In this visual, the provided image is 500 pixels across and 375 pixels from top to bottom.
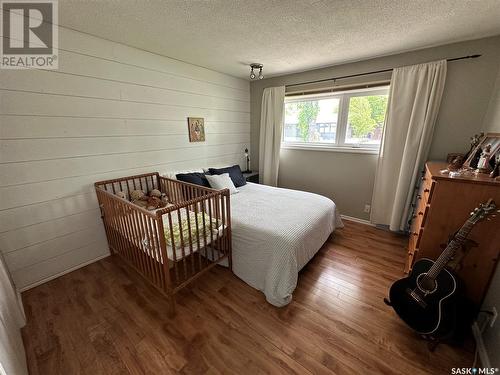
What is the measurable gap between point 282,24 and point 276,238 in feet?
6.14

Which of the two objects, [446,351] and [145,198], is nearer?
[446,351]

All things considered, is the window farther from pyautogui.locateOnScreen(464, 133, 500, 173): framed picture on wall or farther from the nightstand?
pyautogui.locateOnScreen(464, 133, 500, 173): framed picture on wall

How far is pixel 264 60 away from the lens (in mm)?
2678

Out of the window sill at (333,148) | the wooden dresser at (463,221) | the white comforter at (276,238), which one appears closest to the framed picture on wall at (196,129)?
the white comforter at (276,238)

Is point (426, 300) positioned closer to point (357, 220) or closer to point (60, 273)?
point (357, 220)

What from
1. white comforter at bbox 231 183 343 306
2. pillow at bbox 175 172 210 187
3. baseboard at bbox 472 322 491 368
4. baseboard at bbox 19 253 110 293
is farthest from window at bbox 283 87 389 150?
baseboard at bbox 19 253 110 293

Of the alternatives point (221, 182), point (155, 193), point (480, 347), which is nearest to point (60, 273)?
point (155, 193)

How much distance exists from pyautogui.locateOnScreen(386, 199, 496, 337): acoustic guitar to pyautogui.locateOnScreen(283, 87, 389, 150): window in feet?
5.93

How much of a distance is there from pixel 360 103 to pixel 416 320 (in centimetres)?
264

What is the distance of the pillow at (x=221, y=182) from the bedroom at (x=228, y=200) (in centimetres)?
3

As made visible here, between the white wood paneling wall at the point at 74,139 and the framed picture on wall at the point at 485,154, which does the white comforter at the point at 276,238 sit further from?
the white wood paneling wall at the point at 74,139

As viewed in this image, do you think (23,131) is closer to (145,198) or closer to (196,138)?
(145,198)

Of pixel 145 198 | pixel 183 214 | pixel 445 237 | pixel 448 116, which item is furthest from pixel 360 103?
pixel 145 198

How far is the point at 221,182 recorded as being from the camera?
9.20 feet
